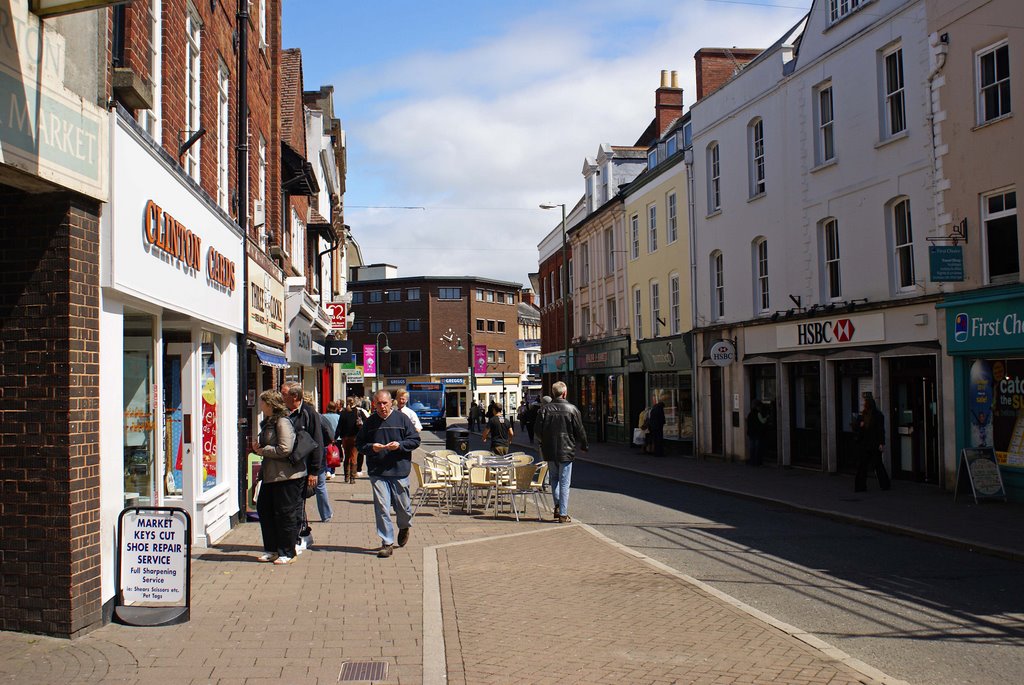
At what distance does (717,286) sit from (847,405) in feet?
24.5

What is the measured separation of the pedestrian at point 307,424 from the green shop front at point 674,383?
20347 millimetres

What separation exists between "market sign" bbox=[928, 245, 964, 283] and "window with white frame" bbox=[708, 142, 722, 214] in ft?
38.1

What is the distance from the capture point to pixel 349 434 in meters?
20.1

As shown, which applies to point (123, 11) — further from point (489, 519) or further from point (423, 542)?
point (489, 519)

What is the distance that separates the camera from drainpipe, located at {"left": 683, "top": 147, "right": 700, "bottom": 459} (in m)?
28.7

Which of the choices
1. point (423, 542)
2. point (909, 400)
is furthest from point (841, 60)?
point (423, 542)

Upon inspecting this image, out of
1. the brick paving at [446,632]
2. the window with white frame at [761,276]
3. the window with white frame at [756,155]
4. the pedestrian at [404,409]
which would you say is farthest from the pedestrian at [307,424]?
the window with white frame at [756,155]

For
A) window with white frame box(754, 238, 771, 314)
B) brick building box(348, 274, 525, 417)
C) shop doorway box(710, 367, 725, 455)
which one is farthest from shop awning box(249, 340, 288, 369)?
brick building box(348, 274, 525, 417)

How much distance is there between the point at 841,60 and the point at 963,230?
6.03 meters

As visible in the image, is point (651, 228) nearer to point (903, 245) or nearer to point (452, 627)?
point (903, 245)

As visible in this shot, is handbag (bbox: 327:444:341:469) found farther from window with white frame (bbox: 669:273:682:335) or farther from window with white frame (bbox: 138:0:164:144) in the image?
window with white frame (bbox: 669:273:682:335)

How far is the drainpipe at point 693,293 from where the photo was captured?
28.7m

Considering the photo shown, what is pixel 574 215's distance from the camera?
48062 millimetres

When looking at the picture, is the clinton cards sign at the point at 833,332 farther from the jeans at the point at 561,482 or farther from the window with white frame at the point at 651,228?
the window with white frame at the point at 651,228
